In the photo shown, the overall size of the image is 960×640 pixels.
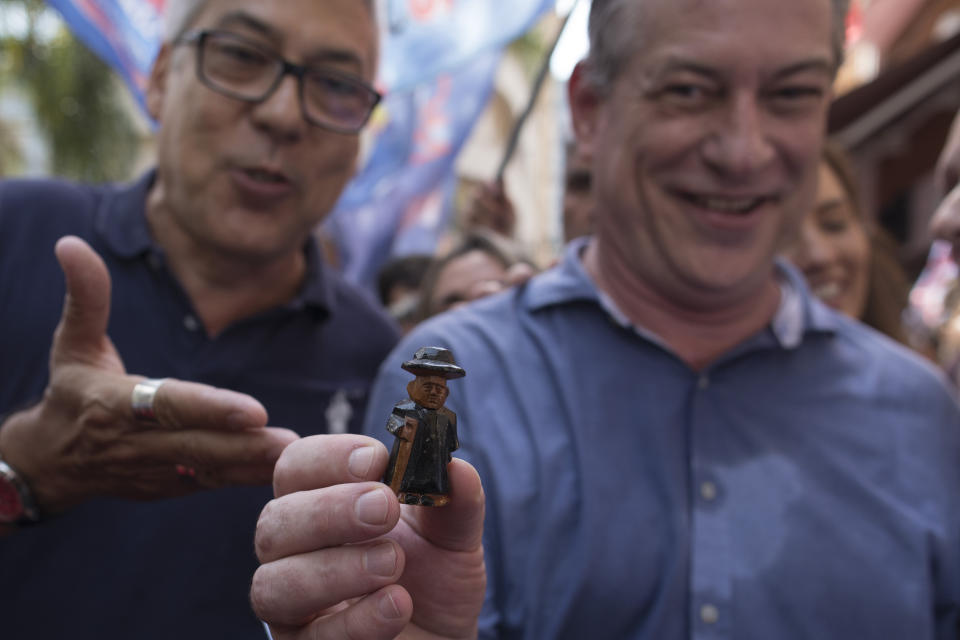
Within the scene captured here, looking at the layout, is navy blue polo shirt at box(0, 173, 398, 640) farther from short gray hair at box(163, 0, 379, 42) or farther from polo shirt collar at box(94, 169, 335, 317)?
short gray hair at box(163, 0, 379, 42)

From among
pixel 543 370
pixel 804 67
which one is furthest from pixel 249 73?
pixel 804 67

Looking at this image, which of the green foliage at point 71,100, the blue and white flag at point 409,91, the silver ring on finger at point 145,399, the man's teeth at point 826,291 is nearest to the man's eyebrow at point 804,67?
the silver ring on finger at point 145,399

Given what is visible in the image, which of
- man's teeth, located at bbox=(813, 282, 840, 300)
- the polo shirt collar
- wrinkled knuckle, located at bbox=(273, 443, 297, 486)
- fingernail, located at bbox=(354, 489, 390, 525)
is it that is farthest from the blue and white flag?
fingernail, located at bbox=(354, 489, 390, 525)

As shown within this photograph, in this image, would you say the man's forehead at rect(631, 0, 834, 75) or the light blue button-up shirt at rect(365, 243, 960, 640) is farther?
the man's forehead at rect(631, 0, 834, 75)

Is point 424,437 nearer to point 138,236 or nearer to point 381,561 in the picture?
point 381,561

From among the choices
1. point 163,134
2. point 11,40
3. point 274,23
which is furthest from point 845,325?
point 11,40

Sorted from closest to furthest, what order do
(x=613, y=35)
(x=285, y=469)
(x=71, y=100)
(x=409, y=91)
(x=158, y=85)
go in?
(x=285, y=469) < (x=613, y=35) < (x=158, y=85) < (x=409, y=91) < (x=71, y=100)
